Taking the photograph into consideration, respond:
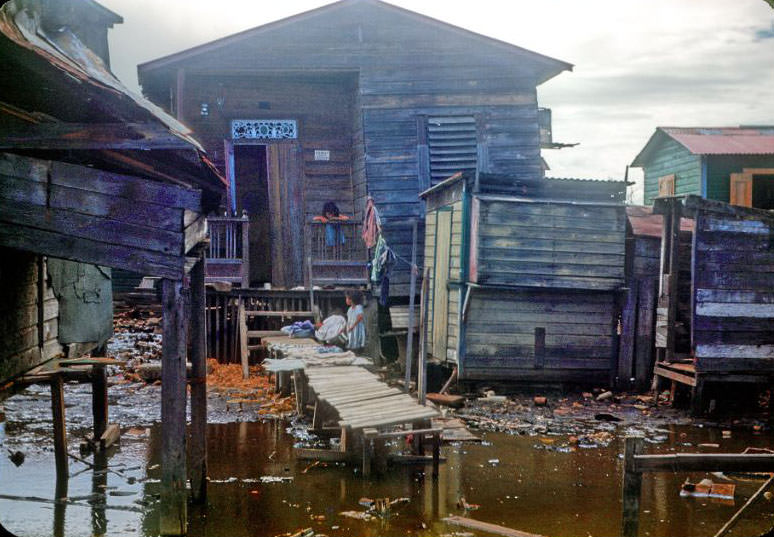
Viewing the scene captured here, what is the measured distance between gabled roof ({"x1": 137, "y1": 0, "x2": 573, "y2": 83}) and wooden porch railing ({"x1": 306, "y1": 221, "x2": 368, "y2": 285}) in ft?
12.1

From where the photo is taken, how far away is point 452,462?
9.27 metres

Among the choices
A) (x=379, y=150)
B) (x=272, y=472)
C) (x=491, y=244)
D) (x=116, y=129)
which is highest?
(x=379, y=150)

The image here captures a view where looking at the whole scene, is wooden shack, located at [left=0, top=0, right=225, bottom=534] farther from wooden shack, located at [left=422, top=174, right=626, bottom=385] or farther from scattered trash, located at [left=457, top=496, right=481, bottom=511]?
wooden shack, located at [left=422, top=174, right=626, bottom=385]

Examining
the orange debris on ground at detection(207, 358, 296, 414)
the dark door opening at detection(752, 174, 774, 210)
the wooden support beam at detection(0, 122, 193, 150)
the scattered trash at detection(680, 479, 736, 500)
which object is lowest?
the orange debris on ground at detection(207, 358, 296, 414)

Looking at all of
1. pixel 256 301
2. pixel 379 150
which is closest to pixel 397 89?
pixel 379 150

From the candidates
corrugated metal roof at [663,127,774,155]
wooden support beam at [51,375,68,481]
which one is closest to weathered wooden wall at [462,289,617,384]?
wooden support beam at [51,375,68,481]

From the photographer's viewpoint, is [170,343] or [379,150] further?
[379,150]

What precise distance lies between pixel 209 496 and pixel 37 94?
437 centimetres

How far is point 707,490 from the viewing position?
26.5 ft

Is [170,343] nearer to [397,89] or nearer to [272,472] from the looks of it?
[272,472]

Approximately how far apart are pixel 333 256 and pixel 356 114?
3.37 m

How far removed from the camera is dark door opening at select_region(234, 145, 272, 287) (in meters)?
20.2

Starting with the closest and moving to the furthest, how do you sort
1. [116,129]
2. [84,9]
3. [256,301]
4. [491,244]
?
[116,129] < [84,9] < [491,244] < [256,301]

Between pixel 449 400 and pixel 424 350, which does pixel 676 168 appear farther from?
pixel 424 350
